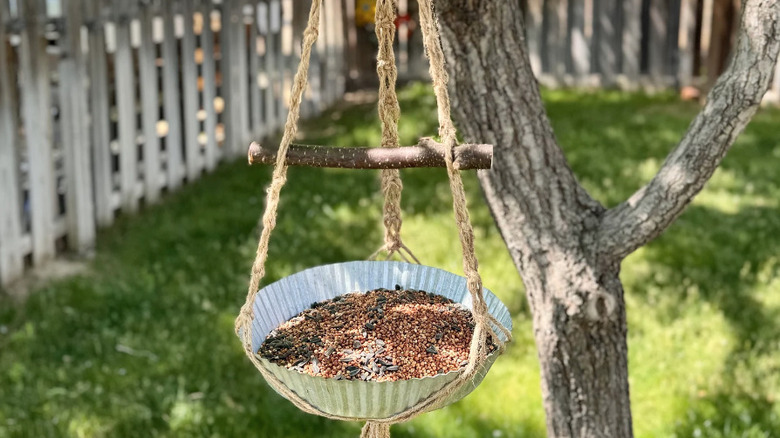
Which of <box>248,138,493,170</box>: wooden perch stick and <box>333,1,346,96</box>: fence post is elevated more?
<box>248,138,493,170</box>: wooden perch stick

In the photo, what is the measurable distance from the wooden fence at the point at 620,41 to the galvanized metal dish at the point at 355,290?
7.18m

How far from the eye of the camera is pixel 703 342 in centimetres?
446

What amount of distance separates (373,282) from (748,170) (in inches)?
193

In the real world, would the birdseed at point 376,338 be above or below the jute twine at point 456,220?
below

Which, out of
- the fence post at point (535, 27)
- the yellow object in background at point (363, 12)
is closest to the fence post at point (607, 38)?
the fence post at point (535, 27)

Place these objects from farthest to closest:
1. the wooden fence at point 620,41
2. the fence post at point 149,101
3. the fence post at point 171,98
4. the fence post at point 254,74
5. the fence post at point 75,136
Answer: the wooden fence at point 620,41
the fence post at point 254,74
the fence post at point 171,98
the fence post at point 149,101
the fence post at point 75,136

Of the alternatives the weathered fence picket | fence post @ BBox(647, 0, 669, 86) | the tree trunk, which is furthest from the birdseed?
fence post @ BBox(647, 0, 669, 86)

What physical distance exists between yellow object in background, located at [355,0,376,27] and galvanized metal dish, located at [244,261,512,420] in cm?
695

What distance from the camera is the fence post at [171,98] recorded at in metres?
6.36

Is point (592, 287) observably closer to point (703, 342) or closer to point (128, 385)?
point (703, 342)

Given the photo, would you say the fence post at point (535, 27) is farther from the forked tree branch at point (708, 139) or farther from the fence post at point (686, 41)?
the forked tree branch at point (708, 139)

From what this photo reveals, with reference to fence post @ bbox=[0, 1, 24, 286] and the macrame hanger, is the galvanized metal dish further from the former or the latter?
fence post @ bbox=[0, 1, 24, 286]

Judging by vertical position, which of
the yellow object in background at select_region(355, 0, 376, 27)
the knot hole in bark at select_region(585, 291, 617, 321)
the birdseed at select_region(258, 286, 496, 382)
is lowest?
the knot hole in bark at select_region(585, 291, 617, 321)

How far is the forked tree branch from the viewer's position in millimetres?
2555
